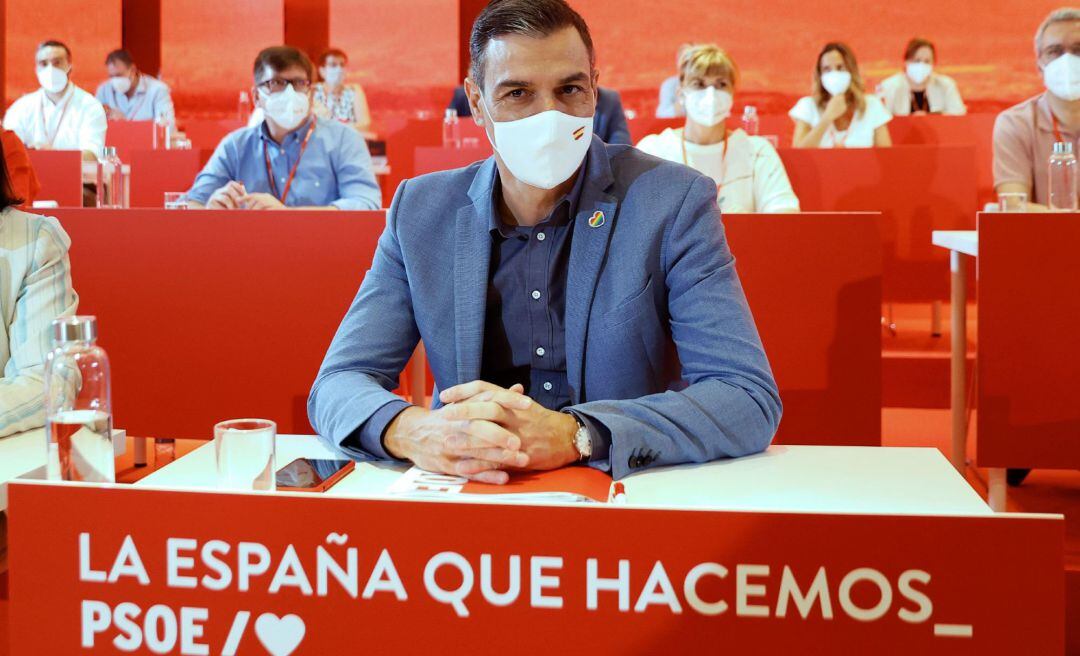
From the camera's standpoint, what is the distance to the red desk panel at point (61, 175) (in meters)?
4.43

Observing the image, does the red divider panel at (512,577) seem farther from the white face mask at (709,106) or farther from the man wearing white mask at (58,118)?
the man wearing white mask at (58,118)

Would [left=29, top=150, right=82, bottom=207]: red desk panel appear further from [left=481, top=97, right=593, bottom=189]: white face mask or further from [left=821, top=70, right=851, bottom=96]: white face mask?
[left=821, top=70, right=851, bottom=96]: white face mask

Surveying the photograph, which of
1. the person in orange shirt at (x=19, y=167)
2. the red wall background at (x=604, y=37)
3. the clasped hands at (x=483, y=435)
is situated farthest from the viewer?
the red wall background at (x=604, y=37)

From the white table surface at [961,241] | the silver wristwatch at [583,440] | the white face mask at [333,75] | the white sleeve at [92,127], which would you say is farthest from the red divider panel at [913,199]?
the white face mask at [333,75]

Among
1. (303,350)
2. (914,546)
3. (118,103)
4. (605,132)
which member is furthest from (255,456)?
(118,103)

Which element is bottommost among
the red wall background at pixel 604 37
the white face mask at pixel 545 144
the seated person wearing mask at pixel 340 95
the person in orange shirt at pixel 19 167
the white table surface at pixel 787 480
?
the white table surface at pixel 787 480

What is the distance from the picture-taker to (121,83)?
29.0 feet

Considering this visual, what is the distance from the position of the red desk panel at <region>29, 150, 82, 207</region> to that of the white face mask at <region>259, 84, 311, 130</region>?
2.84 feet

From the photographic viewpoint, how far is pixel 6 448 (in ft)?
4.76

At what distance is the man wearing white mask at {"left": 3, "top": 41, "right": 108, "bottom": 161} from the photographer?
6258 mm

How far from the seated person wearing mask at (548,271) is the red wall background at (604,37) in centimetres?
894

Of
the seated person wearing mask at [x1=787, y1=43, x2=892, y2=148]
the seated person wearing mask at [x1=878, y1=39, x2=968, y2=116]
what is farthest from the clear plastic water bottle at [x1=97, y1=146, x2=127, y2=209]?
the seated person wearing mask at [x1=878, y1=39, x2=968, y2=116]

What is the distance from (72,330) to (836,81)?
5.53m

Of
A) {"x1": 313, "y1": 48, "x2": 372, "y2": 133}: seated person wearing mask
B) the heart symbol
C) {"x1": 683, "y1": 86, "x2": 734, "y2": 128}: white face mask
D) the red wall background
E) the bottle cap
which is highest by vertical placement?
the red wall background
